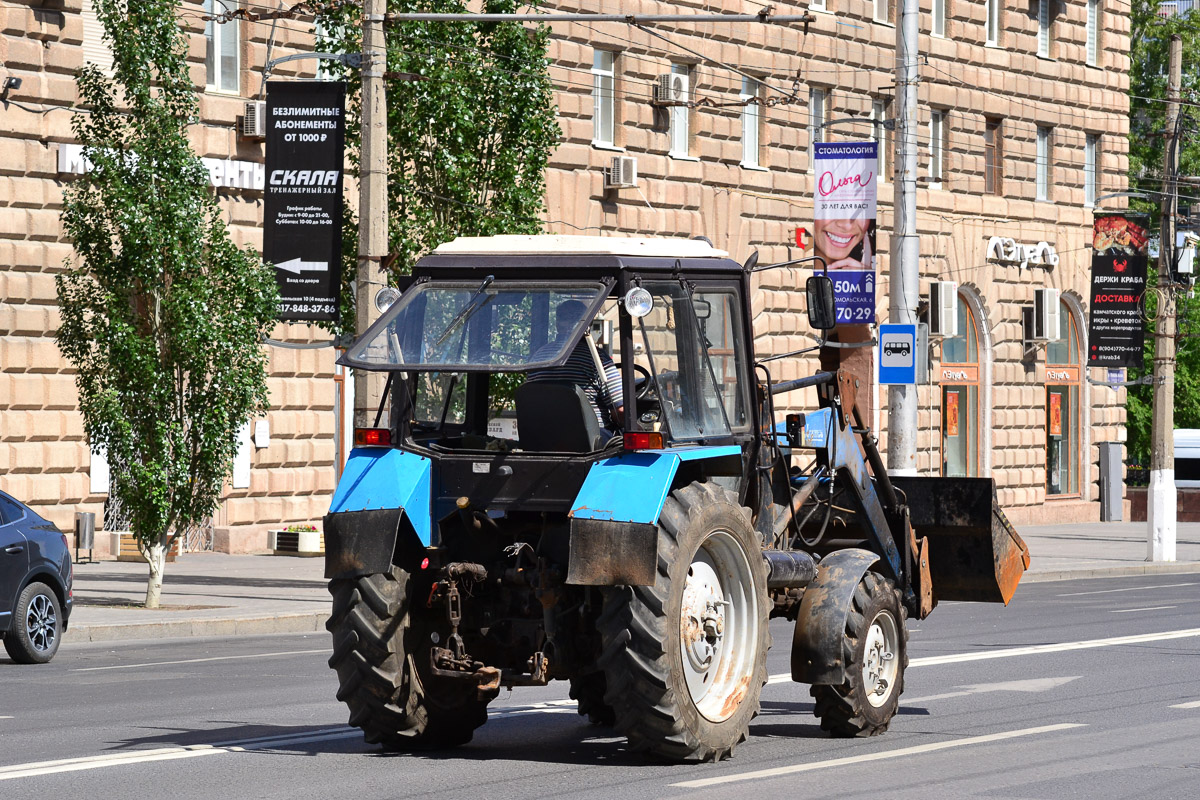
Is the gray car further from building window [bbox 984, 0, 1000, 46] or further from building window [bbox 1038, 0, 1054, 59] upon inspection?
building window [bbox 1038, 0, 1054, 59]

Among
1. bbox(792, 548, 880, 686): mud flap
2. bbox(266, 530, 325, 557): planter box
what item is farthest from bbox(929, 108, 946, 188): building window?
bbox(792, 548, 880, 686): mud flap

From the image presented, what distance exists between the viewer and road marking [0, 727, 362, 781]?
377 inches

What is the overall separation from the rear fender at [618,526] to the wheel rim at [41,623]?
8390 millimetres

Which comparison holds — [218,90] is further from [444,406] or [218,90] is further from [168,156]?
[444,406]

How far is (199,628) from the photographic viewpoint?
1994cm

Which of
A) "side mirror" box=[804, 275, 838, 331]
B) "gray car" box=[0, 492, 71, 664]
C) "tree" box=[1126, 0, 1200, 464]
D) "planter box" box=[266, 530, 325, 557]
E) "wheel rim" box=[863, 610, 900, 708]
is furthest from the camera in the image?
"tree" box=[1126, 0, 1200, 464]

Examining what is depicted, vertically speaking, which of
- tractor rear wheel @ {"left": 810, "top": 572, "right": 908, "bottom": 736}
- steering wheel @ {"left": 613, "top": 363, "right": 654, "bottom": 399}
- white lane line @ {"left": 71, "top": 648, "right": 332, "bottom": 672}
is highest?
steering wheel @ {"left": 613, "top": 363, "right": 654, "bottom": 399}

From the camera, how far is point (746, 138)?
37844 mm

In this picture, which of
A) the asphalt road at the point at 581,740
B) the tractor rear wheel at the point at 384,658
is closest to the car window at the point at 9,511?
the asphalt road at the point at 581,740

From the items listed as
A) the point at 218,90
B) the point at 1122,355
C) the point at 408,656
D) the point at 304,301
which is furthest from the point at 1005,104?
the point at 408,656

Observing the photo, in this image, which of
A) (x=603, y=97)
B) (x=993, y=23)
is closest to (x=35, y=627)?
(x=603, y=97)

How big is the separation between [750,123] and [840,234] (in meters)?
12.8

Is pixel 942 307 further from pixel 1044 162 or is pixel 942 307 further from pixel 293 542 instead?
pixel 293 542

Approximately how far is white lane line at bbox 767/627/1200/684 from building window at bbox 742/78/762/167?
19.7 meters
